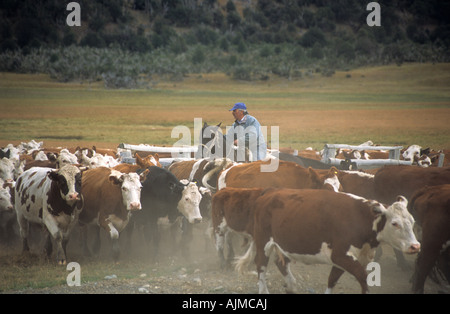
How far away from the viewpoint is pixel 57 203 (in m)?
9.56

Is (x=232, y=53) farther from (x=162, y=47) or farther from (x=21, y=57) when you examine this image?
(x=21, y=57)

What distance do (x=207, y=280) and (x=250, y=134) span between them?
12.6ft

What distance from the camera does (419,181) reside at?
9.34m

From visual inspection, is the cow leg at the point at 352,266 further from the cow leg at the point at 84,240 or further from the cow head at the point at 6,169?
the cow head at the point at 6,169

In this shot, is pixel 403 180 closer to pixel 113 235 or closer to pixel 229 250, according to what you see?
pixel 229 250

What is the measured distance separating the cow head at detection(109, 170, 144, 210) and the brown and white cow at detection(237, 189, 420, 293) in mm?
2548

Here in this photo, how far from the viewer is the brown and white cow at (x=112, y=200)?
9.35m

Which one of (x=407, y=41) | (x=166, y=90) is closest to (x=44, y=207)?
(x=166, y=90)

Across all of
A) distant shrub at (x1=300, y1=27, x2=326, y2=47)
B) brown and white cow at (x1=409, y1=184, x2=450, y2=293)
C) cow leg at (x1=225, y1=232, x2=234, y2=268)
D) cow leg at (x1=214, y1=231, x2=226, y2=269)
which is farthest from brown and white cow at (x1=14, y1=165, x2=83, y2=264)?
distant shrub at (x1=300, y1=27, x2=326, y2=47)

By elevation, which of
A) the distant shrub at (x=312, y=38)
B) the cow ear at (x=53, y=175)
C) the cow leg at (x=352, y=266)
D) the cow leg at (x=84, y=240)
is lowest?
the cow leg at (x=84, y=240)

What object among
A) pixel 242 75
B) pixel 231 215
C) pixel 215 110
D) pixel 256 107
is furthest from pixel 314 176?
pixel 242 75

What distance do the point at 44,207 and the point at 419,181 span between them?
602 centimetres

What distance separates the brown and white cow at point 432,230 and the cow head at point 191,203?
345 cm

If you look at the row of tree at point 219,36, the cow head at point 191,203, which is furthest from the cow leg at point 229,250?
the row of tree at point 219,36
